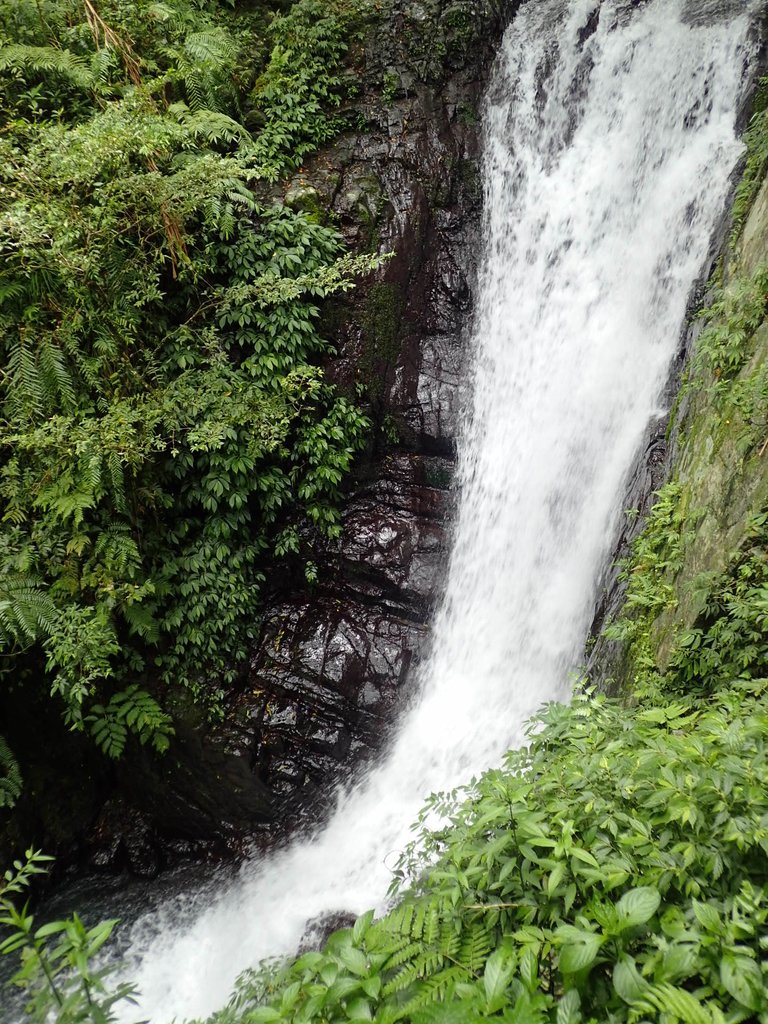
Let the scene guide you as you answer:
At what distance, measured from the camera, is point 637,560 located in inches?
186

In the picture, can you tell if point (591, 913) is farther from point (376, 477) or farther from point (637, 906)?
point (376, 477)

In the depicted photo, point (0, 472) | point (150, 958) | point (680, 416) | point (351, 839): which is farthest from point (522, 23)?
point (150, 958)

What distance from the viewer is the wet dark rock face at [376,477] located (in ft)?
21.4

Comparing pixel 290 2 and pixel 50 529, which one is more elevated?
pixel 290 2

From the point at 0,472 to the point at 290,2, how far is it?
7623 mm

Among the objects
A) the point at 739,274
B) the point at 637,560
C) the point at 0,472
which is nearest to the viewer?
the point at 637,560

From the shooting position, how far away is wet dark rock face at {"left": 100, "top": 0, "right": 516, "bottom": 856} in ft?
21.4

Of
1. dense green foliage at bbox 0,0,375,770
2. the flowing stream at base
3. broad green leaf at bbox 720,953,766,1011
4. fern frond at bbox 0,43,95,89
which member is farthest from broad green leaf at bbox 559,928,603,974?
fern frond at bbox 0,43,95,89

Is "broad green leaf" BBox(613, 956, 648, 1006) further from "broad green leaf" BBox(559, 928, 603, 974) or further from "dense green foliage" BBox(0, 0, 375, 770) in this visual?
"dense green foliage" BBox(0, 0, 375, 770)

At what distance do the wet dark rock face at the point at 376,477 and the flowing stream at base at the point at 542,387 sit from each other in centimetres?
34

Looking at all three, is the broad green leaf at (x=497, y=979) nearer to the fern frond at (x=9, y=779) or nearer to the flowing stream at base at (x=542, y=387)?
the flowing stream at base at (x=542, y=387)

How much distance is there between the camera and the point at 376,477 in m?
7.55

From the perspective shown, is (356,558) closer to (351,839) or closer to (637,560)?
(351,839)

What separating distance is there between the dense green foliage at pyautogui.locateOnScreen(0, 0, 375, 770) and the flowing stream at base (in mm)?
1824
